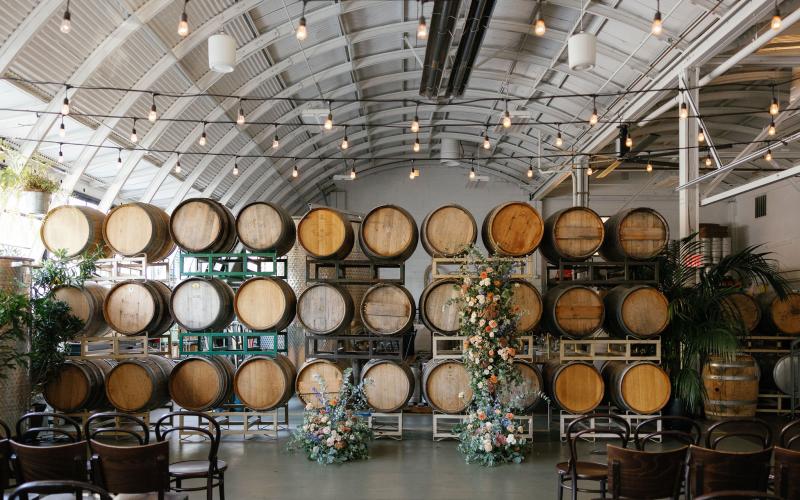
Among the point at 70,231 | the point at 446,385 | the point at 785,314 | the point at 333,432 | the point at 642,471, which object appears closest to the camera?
the point at 642,471

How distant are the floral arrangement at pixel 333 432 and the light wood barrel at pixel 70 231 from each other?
3.56 metres

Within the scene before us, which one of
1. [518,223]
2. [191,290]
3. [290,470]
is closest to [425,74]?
[518,223]

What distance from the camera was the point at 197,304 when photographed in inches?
314

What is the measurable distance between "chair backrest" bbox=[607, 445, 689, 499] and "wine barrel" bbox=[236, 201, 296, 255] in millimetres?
5100

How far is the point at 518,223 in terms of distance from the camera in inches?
315

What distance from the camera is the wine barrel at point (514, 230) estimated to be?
A: 7.95 metres

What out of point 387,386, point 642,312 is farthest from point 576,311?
point 387,386

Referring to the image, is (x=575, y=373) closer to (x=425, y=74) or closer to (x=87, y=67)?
(x=425, y=74)

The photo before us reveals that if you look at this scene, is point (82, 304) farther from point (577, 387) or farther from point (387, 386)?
point (577, 387)

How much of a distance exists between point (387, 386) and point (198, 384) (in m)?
2.13

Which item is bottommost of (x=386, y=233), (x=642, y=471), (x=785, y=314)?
(x=642, y=471)

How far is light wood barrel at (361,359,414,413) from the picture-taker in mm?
7699

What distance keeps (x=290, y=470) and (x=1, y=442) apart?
120 inches

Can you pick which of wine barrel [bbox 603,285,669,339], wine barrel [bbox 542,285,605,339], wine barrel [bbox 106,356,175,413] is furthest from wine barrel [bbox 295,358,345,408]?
wine barrel [bbox 603,285,669,339]
